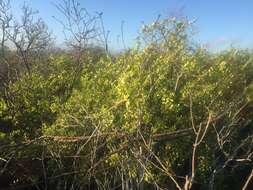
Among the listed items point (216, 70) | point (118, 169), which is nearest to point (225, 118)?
point (118, 169)

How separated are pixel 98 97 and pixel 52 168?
4.44 feet

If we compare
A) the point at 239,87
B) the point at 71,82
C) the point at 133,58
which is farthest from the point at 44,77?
the point at 239,87

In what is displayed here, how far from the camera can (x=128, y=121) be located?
7.58 m

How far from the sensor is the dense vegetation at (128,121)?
22.1 ft

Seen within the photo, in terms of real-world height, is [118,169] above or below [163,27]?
below

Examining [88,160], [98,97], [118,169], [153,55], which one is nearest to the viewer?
[118,169]

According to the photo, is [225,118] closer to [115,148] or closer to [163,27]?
[115,148]

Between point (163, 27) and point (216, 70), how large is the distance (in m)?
1.32

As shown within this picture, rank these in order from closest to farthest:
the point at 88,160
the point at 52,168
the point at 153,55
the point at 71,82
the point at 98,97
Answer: the point at 88,160
the point at 52,168
the point at 98,97
the point at 153,55
the point at 71,82

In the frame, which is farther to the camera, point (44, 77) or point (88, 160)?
point (44, 77)

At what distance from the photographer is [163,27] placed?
10.2m

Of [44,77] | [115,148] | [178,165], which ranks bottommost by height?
[178,165]

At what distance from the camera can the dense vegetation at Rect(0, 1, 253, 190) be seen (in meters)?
6.72

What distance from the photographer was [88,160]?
23.2ft
